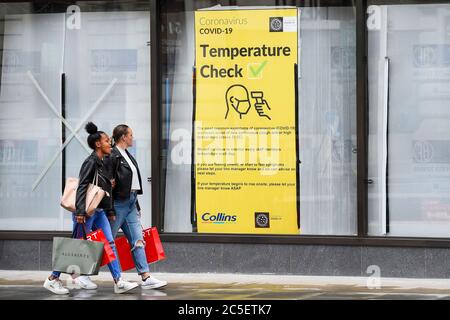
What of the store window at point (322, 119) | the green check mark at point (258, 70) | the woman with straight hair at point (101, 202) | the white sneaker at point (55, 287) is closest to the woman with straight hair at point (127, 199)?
the woman with straight hair at point (101, 202)

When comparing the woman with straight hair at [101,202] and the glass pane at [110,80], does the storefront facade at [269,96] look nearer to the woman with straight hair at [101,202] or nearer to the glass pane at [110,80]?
the glass pane at [110,80]

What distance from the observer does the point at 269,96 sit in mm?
14953

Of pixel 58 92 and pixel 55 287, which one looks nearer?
pixel 55 287

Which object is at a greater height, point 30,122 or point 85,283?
point 30,122

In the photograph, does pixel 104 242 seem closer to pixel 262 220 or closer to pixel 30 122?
pixel 262 220

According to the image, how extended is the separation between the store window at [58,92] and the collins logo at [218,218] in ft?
2.93

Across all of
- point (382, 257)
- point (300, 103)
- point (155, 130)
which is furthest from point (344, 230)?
point (155, 130)

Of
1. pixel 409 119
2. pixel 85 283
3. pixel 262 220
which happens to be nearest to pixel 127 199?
pixel 85 283

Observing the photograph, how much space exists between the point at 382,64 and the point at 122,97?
3.53 metres

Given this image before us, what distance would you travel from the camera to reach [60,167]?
15633mm

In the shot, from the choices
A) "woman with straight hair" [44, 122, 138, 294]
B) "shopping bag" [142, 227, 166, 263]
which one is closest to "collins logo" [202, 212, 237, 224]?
"shopping bag" [142, 227, 166, 263]

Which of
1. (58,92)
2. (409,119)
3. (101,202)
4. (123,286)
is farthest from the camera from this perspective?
(58,92)

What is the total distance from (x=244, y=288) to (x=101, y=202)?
2.10 metres
